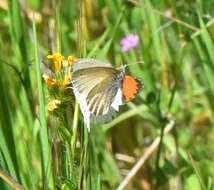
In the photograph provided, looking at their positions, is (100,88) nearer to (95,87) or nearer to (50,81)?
(95,87)

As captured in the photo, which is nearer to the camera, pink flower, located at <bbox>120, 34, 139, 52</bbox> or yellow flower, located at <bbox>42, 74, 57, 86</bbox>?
yellow flower, located at <bbox>42, 74, 57, 86</bbox>

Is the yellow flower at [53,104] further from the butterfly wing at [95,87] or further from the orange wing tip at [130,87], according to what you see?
the orange wing tip at [130,87]

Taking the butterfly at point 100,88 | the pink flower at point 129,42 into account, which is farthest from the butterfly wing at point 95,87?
the pink flower at point 129,42

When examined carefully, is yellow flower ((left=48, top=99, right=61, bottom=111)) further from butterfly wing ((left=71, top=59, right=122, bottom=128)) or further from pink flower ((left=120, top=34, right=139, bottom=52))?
pink flower ((left=120, top=34, right=139, bottom=52))

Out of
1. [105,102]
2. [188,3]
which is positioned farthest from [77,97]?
[188,3]

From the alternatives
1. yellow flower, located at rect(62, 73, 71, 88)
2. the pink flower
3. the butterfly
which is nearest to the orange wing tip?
the butterfly

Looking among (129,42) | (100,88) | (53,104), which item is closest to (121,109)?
(129,42)

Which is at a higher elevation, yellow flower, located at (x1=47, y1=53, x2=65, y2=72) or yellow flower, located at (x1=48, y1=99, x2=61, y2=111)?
yellow flower, located at (x1=47, y1=53, x2=65, y2=72)
